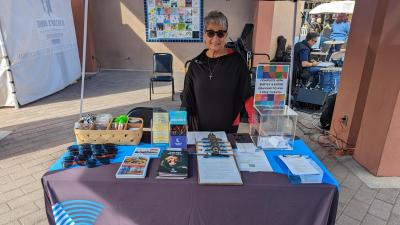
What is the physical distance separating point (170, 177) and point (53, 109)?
4.60 metres

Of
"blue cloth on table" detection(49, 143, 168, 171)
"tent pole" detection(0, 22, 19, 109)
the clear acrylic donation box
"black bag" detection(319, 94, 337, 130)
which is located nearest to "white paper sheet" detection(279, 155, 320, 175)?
the clear acrylic donation box

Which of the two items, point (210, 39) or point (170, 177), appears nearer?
point (170, 177)

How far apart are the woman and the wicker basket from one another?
20.7 inches

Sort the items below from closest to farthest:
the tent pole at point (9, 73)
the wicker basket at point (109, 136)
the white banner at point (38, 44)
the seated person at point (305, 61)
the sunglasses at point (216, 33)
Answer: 1. the wicker basket at point (109, 136)
2. the sunglasses at point (216, 33)
3. the tent pole at point (9, 73)
4. the white banner at point (38, 44)
5. the seated person at point (305, 61)

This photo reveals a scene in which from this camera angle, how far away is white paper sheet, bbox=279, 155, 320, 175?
1440mm

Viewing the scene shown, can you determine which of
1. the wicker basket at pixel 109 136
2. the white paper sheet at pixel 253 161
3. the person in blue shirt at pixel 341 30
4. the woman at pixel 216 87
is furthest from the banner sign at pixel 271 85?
the person in blue shirt at pixel 341 30

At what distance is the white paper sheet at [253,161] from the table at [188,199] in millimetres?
57

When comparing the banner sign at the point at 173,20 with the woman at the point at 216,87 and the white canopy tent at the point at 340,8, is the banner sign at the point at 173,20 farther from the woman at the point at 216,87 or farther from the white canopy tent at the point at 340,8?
the woman at the point at 216,87

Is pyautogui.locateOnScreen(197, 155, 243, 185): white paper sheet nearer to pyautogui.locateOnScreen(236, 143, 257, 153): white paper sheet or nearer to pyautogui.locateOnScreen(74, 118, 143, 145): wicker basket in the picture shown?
pyautogui.locateOnScreen(236, 143, 257, 153): white paper sheet

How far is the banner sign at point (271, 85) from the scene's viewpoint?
177 cm

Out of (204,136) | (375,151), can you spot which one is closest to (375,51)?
(375,151)

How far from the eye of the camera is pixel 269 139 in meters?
1.79

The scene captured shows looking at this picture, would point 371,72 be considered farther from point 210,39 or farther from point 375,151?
point 210,39

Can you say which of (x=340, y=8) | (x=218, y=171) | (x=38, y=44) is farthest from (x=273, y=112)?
(x=340, y=8)
